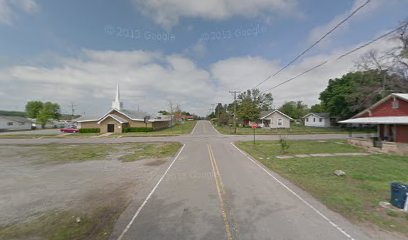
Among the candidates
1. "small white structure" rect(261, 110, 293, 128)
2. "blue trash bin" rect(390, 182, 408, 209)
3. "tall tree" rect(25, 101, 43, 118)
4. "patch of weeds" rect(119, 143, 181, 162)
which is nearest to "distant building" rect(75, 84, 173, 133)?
"patch of weeds" rect(119, 143, 181, 162)

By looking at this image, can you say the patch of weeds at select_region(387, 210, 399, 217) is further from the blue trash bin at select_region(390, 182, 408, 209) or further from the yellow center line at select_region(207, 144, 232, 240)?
the yellow center line at select_region(207, 144, 232, 240)

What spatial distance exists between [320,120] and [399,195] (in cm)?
6246

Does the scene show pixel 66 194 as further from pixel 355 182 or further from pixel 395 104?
pixel 395 104

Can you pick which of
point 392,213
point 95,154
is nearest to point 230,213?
point 392,213

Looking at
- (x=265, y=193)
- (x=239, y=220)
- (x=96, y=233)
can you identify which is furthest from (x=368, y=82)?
(x=96, y=233)

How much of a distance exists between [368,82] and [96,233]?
153 feet

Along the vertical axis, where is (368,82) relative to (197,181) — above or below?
above

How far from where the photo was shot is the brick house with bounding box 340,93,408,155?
18.2 meters

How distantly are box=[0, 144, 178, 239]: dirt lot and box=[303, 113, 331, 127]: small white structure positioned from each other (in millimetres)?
59623

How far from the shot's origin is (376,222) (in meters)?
5.61

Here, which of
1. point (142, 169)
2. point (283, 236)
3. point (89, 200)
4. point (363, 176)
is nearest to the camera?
point (283, 236)

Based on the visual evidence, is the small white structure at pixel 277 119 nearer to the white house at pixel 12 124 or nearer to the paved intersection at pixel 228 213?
the paved intersection at pixel 228 213

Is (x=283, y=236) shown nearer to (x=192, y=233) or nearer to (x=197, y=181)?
(x=192, y=233)

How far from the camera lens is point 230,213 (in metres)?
6.00
